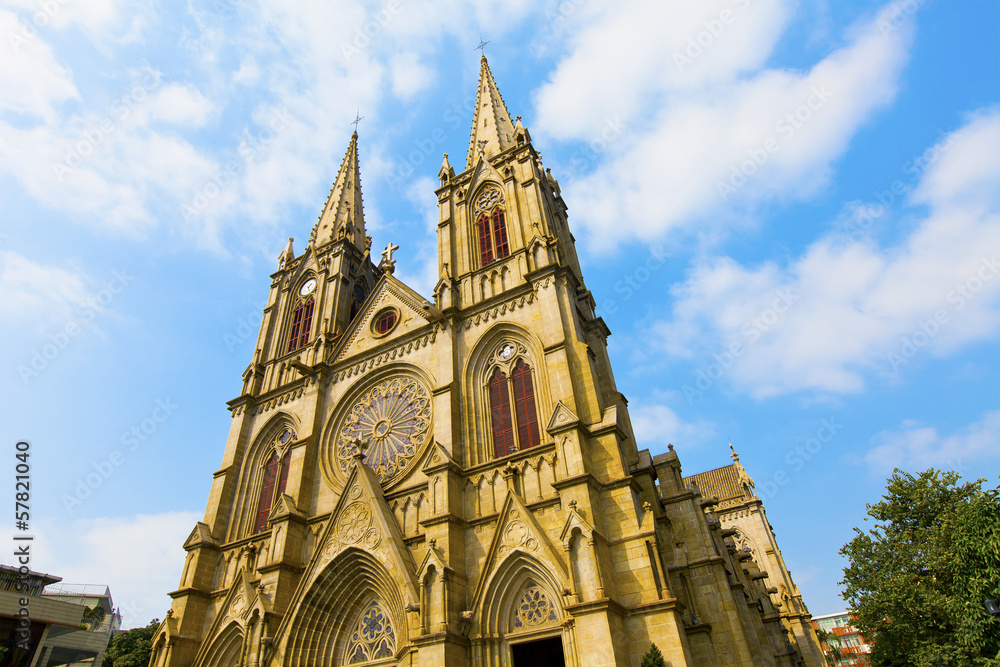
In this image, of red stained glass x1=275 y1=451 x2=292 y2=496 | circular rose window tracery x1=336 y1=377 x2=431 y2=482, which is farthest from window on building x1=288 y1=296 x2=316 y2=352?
circular rose window tracery x1=336 y1=377 x2=431 y2=482

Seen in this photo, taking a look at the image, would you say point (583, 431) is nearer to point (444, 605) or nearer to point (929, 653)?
point (444, 605)

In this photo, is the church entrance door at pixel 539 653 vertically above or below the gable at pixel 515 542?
below

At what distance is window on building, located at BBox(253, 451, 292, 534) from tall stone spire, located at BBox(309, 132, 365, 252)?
13320mm

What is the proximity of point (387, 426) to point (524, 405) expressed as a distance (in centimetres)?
619

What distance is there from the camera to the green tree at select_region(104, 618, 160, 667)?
→ 3412 cm

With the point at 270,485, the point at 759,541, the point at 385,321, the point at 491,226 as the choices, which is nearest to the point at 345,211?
the point at 385,321

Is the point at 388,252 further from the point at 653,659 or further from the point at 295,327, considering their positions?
the point at 653,659

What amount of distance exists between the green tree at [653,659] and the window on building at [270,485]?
52.8ft

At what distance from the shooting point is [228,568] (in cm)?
2147

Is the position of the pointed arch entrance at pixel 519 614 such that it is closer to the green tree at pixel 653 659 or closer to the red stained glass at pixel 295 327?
the green tree at pixel 653 659

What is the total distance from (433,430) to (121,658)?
3094 centimetres

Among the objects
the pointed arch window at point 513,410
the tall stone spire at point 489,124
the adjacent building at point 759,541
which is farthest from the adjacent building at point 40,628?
the adjacent building at point 759,541

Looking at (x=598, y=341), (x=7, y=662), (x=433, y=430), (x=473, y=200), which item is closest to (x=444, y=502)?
(x=433, y=430)

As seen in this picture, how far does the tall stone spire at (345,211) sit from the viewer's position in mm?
33438
